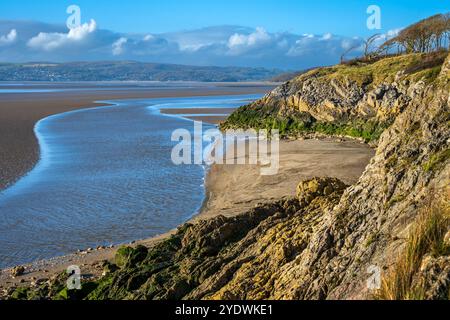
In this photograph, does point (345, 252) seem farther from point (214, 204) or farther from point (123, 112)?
point (123, 112)

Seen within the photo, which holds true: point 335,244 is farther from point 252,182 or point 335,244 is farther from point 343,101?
point 343,101

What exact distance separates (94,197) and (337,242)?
37.5 feet

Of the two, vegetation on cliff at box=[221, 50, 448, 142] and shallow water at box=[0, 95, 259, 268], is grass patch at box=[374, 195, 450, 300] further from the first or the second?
vegetation on cliff at box=[221, 50, 448, 142]

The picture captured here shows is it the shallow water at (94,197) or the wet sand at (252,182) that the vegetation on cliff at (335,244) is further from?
the shallow water at (94,197)

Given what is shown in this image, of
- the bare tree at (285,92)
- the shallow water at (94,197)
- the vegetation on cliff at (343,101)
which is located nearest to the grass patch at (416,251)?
the shallow water at (94,197)

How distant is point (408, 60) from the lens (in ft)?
96.1

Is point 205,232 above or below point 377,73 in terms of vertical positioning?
below

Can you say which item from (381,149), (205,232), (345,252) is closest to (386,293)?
A: (345,252)

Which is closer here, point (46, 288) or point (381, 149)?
point (381, 149)

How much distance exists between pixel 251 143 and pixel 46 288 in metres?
17.7

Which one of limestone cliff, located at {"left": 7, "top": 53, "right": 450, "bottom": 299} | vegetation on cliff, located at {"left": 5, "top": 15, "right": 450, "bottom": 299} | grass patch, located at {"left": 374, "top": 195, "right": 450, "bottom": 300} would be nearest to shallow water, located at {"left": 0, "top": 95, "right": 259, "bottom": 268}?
vegetation on cliff, located at {"left": 5, "top": 15, "right": 450, "bottom": 299}

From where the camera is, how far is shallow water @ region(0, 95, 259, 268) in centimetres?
1248

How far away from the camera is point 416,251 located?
4508mm
